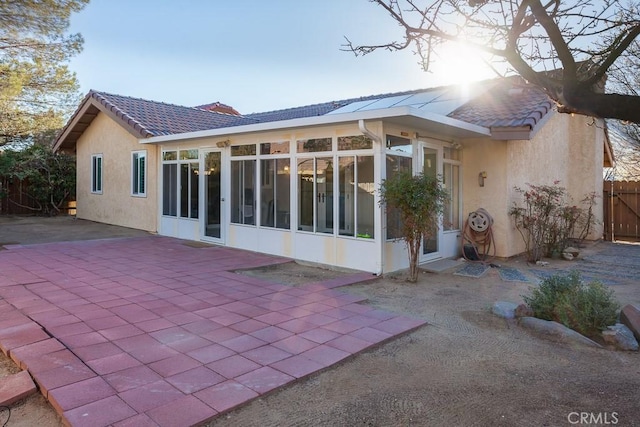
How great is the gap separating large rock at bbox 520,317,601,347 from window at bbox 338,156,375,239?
10.8 ft

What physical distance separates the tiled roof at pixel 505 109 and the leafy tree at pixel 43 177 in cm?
1613

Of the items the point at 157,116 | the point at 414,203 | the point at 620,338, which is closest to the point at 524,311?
the point at 620,338

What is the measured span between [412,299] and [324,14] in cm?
414

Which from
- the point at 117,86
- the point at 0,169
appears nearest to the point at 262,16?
the point at 0,169

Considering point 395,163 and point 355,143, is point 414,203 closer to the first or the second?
point 395,163

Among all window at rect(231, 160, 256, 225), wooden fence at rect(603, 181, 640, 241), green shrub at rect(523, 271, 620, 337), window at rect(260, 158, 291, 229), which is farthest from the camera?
wooden fence at rect(603, 181, 640, 241)

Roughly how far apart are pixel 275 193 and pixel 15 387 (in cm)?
651

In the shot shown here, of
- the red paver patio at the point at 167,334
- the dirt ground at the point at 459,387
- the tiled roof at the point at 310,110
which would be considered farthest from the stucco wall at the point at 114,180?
the dirt ground at the point at 459,387

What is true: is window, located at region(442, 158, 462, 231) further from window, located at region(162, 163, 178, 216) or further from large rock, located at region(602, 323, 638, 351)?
window, located at region(162, 163, 178, 216)

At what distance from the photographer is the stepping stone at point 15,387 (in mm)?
3127

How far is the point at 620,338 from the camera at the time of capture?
14.4 feet

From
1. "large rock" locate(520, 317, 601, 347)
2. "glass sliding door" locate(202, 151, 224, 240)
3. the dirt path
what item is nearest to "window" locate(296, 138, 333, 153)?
"glass sliding door" locate(202, 151, 224, 240)

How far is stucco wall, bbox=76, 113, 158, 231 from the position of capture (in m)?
13.4

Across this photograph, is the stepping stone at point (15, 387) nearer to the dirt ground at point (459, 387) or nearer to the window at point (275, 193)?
the dirt ground at point (459, 387)
